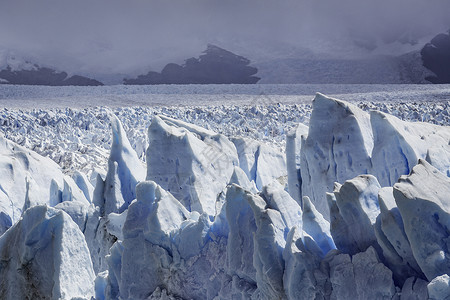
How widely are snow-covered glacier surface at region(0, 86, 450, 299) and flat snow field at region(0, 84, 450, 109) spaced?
12687 mm

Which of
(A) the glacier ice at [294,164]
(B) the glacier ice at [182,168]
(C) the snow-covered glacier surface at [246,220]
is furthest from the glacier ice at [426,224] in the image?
(A) the glacier ice at [294,164]

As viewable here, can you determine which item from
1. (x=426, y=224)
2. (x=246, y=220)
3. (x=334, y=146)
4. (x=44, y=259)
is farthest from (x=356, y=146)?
(x=44, y=259)

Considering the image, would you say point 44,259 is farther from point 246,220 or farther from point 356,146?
point 356,146

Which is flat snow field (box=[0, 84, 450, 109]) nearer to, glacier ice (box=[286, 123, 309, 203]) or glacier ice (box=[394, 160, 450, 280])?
glacier ice (box=[286, 123, 309, 203])

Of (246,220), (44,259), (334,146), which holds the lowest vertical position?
(44,259)

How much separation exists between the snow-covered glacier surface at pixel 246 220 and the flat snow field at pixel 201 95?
12.7 meters

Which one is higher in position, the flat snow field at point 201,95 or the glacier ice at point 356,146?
the glacier ice at point 356,146

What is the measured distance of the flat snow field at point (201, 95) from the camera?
2003 cm

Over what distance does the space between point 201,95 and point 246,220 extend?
19.9 meters

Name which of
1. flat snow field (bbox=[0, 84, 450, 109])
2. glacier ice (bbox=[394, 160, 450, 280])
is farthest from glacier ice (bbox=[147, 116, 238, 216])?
flat snow field (bbox=[0, 84, 450, 109])

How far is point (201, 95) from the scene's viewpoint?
76.9 feet

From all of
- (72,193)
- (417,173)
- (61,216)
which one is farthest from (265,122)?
(417,173)

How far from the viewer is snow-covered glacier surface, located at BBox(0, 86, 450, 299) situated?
9.61 ft

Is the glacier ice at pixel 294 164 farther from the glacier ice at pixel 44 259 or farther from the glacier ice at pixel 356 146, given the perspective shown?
the glacier ice at pixel 44 259
